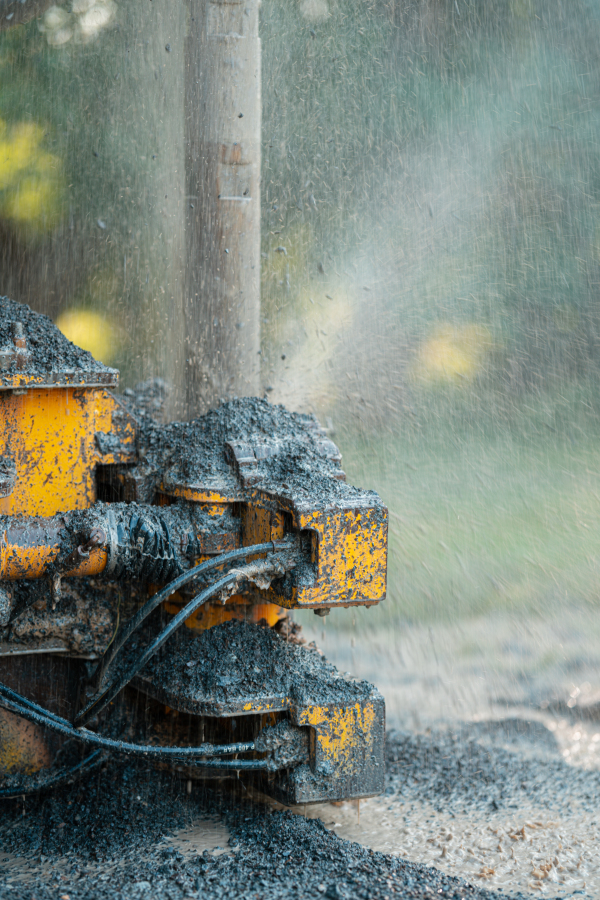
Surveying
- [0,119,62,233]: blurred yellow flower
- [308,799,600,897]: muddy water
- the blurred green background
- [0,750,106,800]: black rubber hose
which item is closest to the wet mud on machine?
[0,750,106,800]: black rubber hose

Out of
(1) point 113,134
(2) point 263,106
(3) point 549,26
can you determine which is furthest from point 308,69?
(3) point 549,26

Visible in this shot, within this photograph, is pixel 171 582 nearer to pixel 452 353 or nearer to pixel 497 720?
pixel 497 720

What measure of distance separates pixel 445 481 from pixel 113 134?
2.98 m

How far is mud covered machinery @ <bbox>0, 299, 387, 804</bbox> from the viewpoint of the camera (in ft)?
8.41

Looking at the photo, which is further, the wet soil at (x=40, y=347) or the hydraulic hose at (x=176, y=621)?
the wet soil at (x=40, y=347)

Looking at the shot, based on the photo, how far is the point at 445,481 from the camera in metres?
5.99

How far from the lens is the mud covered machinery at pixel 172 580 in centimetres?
256

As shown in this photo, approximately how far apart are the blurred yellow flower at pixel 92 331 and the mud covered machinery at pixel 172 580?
209 cm

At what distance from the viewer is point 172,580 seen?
8.96 feet

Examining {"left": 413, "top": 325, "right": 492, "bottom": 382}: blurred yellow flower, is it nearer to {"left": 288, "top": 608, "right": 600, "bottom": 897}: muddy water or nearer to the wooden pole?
{"left": 288, "top": 608, "right": 600, "bottom": 897}: muddy water

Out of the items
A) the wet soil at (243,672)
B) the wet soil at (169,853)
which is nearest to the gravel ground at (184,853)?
the wet soil at (169,853)

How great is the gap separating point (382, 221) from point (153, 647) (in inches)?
124

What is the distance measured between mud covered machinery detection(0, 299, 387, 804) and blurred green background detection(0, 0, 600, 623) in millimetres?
1141

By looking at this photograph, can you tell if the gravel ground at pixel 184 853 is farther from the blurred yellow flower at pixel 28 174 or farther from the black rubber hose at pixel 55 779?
the blurred yellow flower at pixel 28 174
